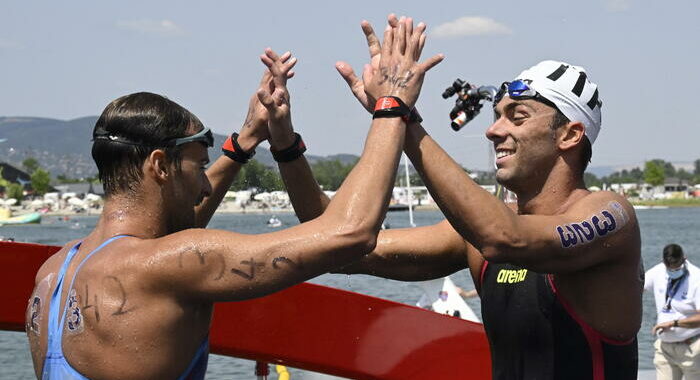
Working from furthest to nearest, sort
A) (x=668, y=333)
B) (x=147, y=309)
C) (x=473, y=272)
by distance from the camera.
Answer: (x=668, y=333), (x=473, y=272), (x=147, y=309)

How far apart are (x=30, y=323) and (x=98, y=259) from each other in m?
0.44

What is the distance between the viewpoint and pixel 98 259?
2939 mm

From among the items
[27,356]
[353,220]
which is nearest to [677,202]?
[27,356]

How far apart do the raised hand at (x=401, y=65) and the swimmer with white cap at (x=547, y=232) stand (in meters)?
0.04

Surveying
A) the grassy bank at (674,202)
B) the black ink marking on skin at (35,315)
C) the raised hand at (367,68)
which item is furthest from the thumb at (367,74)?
the grassy bank at (674,202)

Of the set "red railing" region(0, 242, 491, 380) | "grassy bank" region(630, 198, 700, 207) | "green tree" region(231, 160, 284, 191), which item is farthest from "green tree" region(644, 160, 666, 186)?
"green tree" region(231, 160, 284, 191)

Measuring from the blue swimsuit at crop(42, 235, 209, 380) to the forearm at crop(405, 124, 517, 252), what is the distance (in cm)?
94

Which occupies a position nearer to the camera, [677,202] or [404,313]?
[404,313]

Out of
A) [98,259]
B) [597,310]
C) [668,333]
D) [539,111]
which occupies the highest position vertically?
[539,111]

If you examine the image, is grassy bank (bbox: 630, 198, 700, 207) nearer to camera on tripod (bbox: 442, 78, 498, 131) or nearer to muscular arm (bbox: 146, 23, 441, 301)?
camera on tripod (bbox: 442, 78, 498, 131)

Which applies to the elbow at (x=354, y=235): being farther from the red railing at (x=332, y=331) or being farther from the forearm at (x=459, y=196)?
the red railing at (x=332, y=331)

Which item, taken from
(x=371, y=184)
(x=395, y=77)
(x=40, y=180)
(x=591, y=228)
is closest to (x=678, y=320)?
(x=591, y=228)

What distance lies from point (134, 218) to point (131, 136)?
254 millimetres

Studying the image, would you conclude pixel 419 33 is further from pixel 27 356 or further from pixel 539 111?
pixel 27 356
